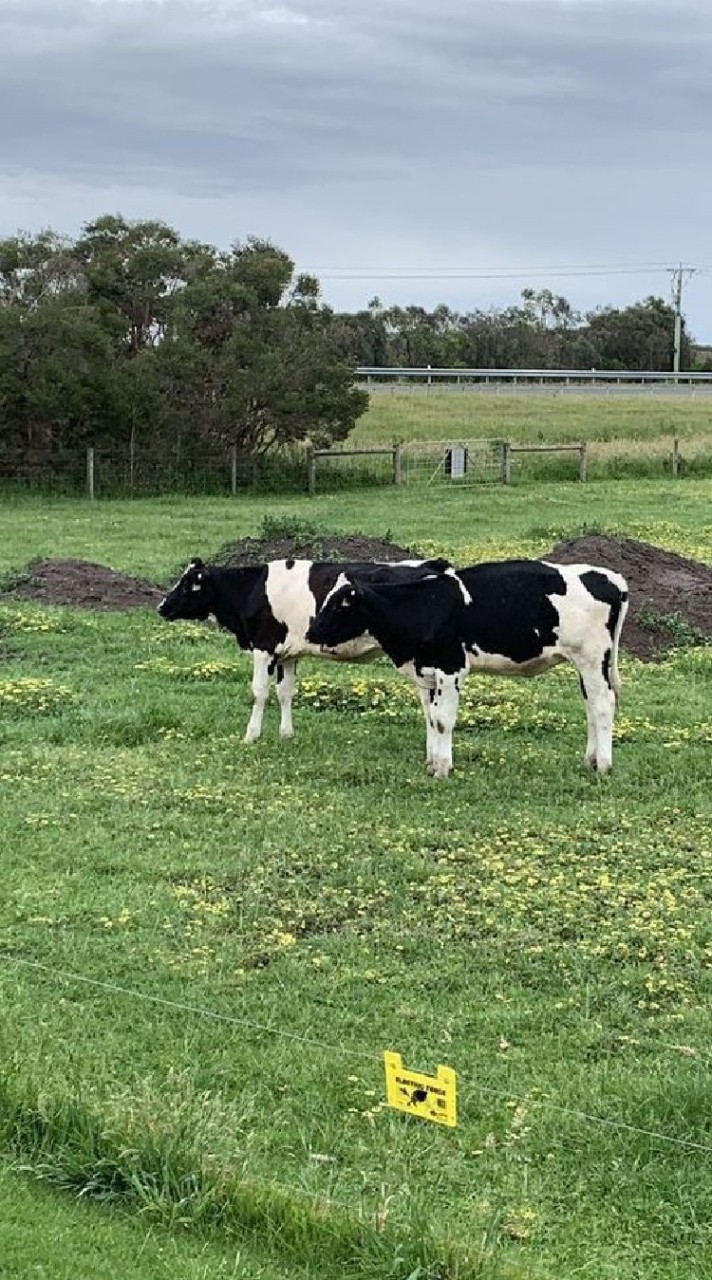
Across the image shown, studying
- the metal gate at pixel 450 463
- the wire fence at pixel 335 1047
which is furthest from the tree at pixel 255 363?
the wire fence at pixel 335 1047

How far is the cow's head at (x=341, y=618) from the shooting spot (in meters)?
11.7

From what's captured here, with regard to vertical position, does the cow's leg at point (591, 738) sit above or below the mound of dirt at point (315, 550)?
below

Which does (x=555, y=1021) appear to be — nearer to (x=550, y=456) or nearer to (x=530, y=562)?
(x=530, y=562)

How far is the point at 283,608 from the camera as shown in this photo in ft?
40.6

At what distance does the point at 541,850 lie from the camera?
9016 millimetres

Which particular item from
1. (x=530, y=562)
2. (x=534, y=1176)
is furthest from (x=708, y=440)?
→ (x=534, y=1176)

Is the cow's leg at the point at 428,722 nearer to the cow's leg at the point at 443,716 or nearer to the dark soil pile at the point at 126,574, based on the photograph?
the cow's leg at the point at 443,716

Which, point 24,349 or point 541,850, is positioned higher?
point 24,349

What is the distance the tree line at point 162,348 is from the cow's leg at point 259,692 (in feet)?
82.3

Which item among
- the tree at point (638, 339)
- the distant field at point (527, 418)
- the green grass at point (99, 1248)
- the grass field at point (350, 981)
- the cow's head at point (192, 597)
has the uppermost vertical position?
the tree at point (638, 339)

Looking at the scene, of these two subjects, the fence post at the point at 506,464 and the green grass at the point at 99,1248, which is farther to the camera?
the fence post at the point at 506,464

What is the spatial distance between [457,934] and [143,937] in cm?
172

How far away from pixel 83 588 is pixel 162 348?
20.7 meters

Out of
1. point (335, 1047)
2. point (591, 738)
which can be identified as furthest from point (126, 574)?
point (335, 1047)
